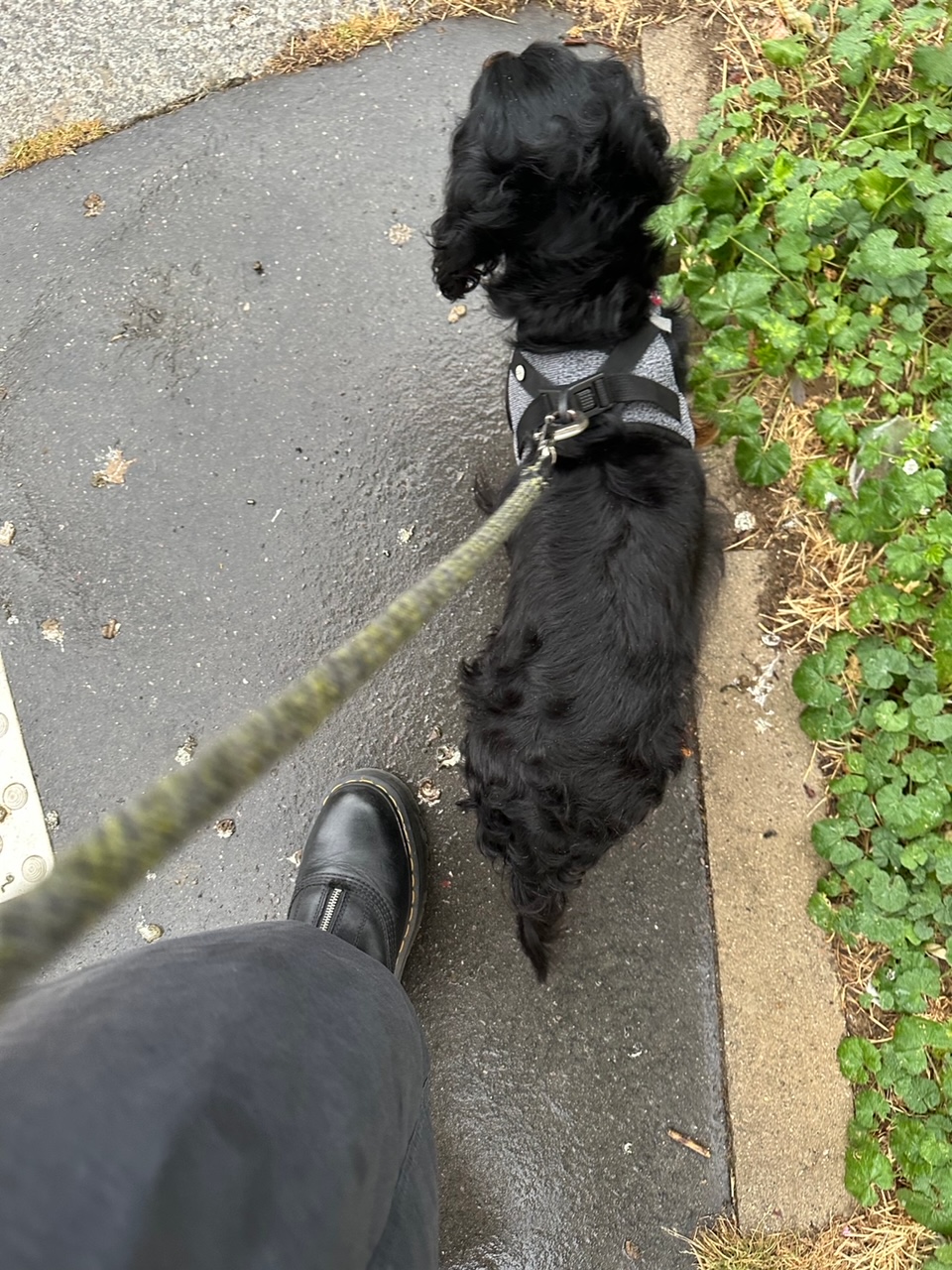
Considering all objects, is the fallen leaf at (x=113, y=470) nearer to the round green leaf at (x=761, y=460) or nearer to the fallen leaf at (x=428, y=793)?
the fallen leaf at (x=428, y=793)

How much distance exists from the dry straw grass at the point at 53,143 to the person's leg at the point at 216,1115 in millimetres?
2420

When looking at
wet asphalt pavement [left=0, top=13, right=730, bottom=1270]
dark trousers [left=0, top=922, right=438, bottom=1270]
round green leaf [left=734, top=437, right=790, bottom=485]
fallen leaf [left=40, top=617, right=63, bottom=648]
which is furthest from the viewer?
fallen leaf [left=40, top=617, right=63, bottom=648]

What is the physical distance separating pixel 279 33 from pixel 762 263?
164 centimetres

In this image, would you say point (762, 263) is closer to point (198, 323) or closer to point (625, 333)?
point (625, 333)

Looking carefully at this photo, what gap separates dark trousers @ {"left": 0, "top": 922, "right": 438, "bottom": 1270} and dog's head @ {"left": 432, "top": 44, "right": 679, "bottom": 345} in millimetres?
1436

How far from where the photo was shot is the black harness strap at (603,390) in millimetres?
1619

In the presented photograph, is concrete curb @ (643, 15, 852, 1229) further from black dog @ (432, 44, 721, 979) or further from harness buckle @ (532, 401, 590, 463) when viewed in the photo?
harness buckle @ (532, 401, 590, 463)

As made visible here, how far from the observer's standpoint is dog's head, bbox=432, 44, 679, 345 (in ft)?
5.04

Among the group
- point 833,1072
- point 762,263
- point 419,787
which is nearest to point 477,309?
point 762,263

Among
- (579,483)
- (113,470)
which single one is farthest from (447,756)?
(113,470)

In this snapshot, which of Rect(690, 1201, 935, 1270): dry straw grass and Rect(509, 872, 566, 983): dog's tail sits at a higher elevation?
Rect(509, 872, 566, 983): dog's tail

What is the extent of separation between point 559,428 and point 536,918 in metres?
1.12

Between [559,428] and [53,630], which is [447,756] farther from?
[53,630]

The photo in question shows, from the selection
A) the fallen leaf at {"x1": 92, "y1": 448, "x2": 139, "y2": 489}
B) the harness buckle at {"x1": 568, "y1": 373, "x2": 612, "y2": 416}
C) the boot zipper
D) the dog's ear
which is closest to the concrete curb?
the harness buckle at {"x1": 568, "y1": 373, "x2": 612, "y2": 416}
